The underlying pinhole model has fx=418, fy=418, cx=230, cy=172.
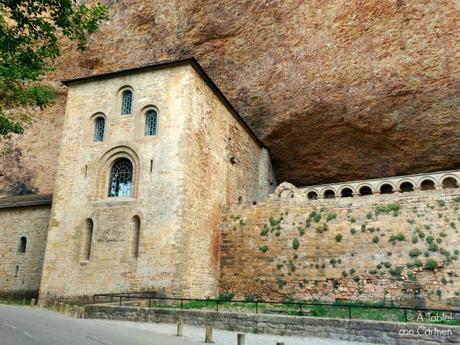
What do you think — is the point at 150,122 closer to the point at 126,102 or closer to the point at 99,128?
the point at 126,102

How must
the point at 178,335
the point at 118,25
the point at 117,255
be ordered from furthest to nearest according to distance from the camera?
the point at 118,25, the point at 117,255, the point at 178,335

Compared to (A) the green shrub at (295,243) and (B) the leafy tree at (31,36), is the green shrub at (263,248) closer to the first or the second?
(A) the green shrub at (295,243)

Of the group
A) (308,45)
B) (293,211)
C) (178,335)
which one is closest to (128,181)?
(293,211)

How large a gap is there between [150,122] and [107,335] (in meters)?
9.77

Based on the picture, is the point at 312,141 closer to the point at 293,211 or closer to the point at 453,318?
the point at 293,211

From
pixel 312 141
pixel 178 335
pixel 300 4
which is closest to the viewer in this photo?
pixel 178 335

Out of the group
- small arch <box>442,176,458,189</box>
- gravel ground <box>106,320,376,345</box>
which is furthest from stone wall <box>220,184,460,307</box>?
gravel ground <box>106,320,376,345</box>

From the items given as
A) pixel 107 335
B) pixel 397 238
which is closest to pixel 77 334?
pixel 107 335

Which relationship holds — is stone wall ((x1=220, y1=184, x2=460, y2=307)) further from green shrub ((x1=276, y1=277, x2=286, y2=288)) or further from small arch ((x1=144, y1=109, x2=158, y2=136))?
small arch ((x1=144, y1=109, x2=158, y2=136))

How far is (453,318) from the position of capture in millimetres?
10688

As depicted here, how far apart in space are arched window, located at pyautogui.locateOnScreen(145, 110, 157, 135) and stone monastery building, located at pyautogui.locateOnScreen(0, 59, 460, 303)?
6cm

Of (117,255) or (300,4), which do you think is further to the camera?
(300,4)

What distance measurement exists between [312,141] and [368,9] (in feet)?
23.7

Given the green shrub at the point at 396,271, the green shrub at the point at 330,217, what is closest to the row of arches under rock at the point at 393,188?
the green shrub at the point at 330,217
